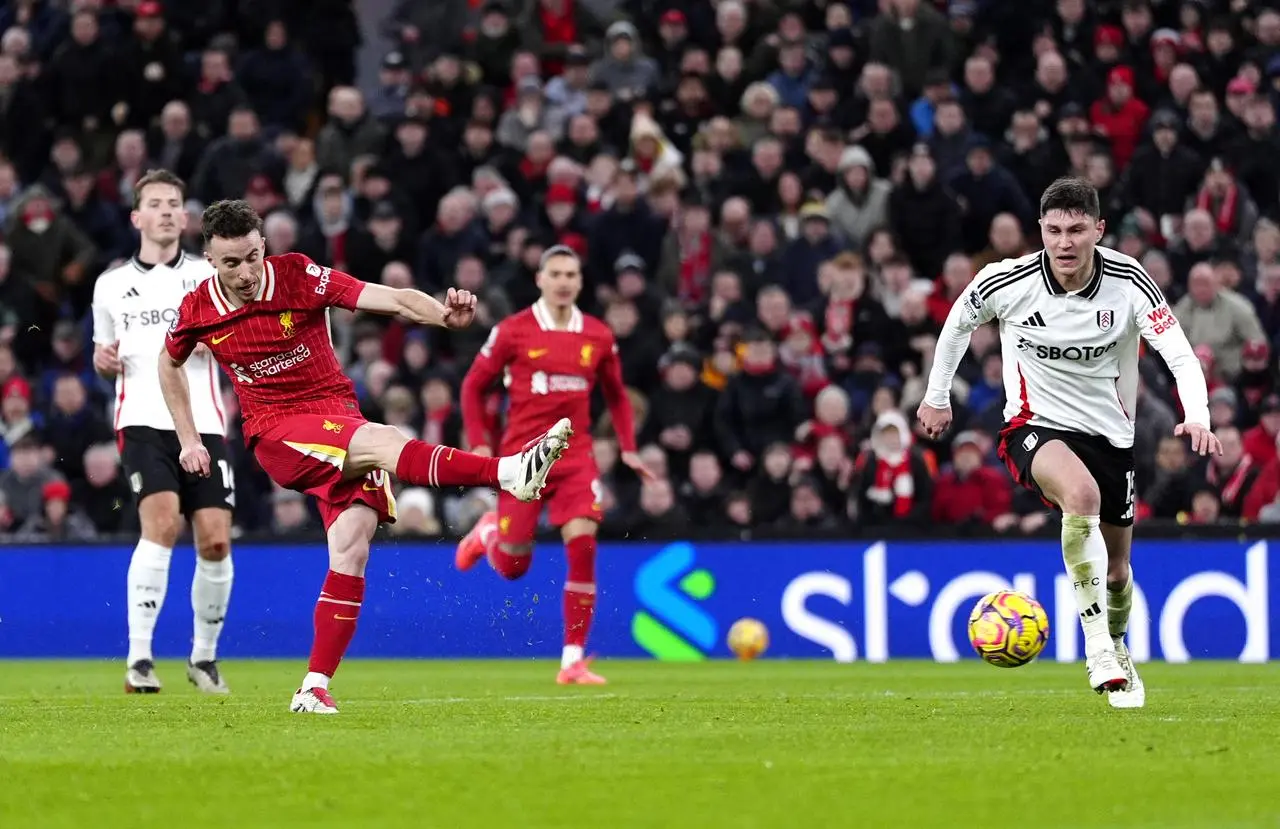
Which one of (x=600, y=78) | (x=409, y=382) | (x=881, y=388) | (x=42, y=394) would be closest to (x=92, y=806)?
(x=881, y=388)

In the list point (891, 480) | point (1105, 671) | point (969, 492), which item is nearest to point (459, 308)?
point (1105, 671)

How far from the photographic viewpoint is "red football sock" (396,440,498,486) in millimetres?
9016

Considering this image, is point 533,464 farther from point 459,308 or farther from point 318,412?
point 318,412

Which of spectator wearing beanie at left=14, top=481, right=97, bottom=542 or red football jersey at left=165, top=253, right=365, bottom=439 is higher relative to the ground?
red football jersey at left=165, top=253, right=365, bottom=439

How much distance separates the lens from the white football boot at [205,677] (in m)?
12.1

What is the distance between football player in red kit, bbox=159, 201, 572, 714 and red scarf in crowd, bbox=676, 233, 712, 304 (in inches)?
427

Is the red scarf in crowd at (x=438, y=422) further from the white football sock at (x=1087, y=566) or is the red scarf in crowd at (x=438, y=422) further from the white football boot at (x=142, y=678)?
the white football sock at (x=1087, y=566)

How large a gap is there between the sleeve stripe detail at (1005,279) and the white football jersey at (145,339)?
4.63 metres

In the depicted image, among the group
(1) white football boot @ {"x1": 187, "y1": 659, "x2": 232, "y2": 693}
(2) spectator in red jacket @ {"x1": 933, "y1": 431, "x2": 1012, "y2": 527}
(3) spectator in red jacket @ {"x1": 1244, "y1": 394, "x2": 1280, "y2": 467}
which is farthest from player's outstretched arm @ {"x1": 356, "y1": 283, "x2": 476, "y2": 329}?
(3) spectator in red jacket @ {"x1": 1244, "y1": 394, "x2": 1280, "y2": 467}

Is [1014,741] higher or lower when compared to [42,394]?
lower

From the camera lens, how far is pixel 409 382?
65.1 ft

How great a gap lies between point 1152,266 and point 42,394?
1046cm

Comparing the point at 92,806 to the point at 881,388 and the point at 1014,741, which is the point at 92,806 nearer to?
the point at 1014,741

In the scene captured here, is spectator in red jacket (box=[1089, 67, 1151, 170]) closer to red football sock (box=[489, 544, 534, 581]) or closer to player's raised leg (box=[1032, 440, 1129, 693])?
red football sock (box=[489, 544, 534, 581])
